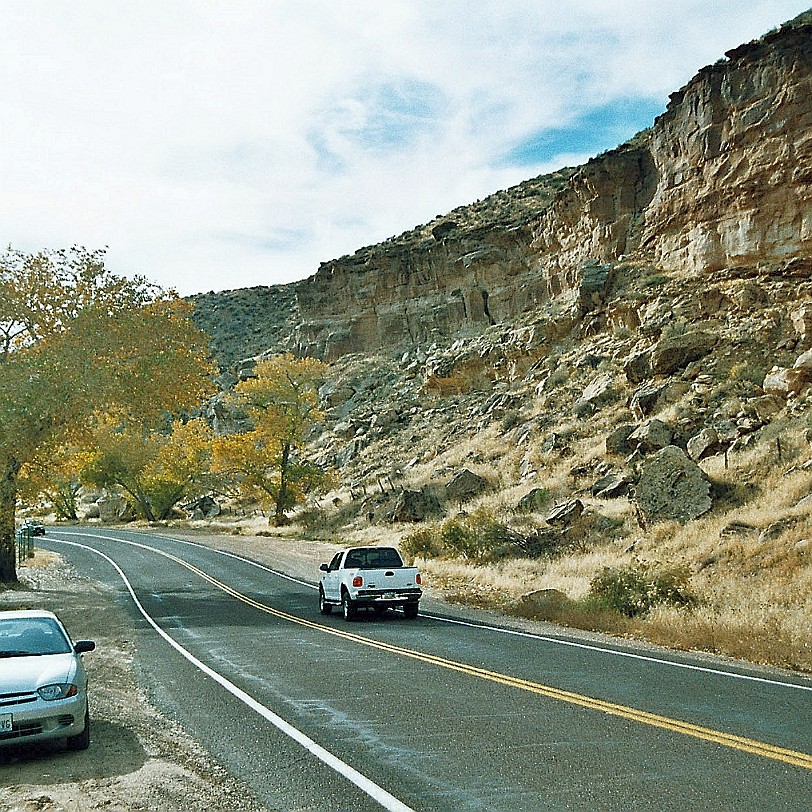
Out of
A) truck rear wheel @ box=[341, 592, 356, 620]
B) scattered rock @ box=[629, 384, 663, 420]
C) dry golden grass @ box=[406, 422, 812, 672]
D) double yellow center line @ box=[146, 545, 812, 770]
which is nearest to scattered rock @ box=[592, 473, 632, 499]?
dry golden grass @ box=[406, 422, 812, 672]

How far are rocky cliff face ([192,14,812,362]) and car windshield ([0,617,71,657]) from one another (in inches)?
1581

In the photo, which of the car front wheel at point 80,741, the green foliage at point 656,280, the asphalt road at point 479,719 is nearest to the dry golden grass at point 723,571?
the asphalt road at point 479,719

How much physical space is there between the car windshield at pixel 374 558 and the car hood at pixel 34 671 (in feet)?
40.1

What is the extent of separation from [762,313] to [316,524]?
84.7 feet

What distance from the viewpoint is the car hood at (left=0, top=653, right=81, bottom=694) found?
7.92 meters

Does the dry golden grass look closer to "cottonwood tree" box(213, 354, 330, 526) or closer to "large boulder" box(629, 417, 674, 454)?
"large boulder" box(629, 417, 674, 454)

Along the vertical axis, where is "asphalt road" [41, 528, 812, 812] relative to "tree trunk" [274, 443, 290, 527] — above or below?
below

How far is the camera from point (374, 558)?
20.9 m

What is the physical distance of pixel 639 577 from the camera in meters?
18.6

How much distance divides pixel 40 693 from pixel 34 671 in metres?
0.38

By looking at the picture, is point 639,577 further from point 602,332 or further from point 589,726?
point 602,332

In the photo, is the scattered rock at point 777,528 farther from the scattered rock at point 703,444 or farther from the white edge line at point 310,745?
the white edge line at point 310,745

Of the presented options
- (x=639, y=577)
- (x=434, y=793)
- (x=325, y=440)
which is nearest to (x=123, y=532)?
(x=325, y=440)

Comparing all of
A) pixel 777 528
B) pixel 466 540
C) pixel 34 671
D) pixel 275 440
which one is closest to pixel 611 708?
pixel 34 671
